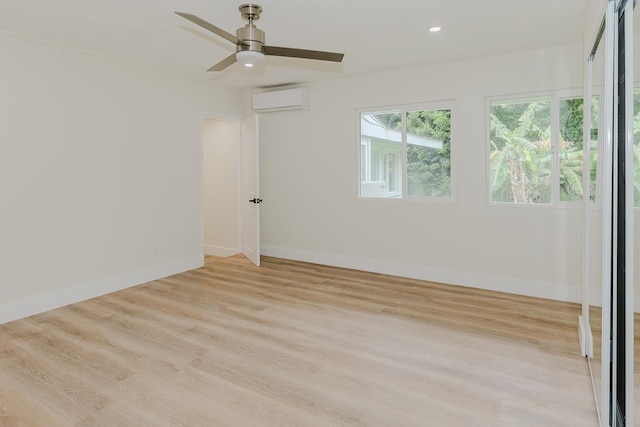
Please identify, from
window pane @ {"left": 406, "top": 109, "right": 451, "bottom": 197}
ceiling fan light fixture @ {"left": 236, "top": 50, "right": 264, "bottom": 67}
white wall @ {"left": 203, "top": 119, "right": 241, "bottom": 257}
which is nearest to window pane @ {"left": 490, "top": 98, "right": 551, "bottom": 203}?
window pane @ {"left": 406, "top": 109, "right": 451, "bottom": 197}

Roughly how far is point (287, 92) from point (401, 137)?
1745 mm

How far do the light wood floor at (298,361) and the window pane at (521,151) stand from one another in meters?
1.16

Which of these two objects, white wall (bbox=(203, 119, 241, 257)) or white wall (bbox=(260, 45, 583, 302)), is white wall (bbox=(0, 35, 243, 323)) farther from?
white wall (bbox=(260, 45, 583, 302))

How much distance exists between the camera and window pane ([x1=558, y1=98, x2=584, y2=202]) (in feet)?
12.8

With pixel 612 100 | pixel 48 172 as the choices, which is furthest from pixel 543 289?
pixel 48 172

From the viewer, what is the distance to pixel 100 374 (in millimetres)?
2578

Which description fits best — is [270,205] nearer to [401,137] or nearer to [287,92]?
[287,92]

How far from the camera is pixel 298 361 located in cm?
276

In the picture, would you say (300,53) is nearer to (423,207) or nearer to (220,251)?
(423,207)

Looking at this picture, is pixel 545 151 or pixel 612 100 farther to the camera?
pixel 545 151

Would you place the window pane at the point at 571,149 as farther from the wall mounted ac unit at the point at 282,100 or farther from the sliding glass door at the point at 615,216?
the wall mounted ac unit at the point at 282,100

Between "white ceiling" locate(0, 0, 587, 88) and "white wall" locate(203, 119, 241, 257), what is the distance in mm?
1821

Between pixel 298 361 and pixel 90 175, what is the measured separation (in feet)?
10.0

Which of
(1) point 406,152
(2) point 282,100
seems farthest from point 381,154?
(2) point 282,100
